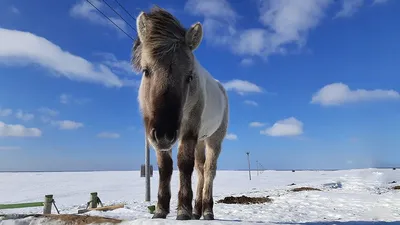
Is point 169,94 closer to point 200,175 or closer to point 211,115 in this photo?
point 211,115

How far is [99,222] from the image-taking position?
3441 mm

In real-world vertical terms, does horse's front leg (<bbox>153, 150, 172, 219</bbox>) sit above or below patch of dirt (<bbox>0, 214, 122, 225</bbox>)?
above

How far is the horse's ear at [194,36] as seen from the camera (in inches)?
155

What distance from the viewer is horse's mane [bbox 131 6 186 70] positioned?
3.61 m

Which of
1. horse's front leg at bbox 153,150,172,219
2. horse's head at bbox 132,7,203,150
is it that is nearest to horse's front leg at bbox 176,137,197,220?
horse's front leg at bbox 153,150,172,219

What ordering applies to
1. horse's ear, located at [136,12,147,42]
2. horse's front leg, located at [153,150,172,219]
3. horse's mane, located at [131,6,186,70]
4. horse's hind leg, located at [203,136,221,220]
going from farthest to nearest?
horse's hind leg, located at [203,136,221,220]
horse's front leg, located at [153,150,172,219]
horse's ear, located at [136,12,147,42]
horse's mane, located at [131,6,186,70]

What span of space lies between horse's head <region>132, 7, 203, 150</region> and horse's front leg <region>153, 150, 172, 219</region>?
0.66m

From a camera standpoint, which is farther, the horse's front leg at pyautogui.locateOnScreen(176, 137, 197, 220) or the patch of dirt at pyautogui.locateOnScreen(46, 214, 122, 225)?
the horse's front leg at pyautogui.locateOnScreen(176, 137, 197, 220)

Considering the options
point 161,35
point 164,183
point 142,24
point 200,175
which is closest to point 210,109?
point 200,175

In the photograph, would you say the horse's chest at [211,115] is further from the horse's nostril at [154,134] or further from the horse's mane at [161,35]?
the horse's nostril at [154,134]

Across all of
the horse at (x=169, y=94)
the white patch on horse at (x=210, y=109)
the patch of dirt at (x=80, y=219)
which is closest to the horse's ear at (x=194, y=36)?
the horse at (x=169, y=94)

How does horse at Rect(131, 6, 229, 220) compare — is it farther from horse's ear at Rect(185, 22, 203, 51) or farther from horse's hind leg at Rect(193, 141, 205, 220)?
horse's hind leg at Rect(193, 141, 205, 220)

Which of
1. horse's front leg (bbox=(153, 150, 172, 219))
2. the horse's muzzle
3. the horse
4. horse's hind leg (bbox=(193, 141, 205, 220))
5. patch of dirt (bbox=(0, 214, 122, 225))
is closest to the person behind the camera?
the horse's muzzle

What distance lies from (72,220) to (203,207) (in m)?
2.28
